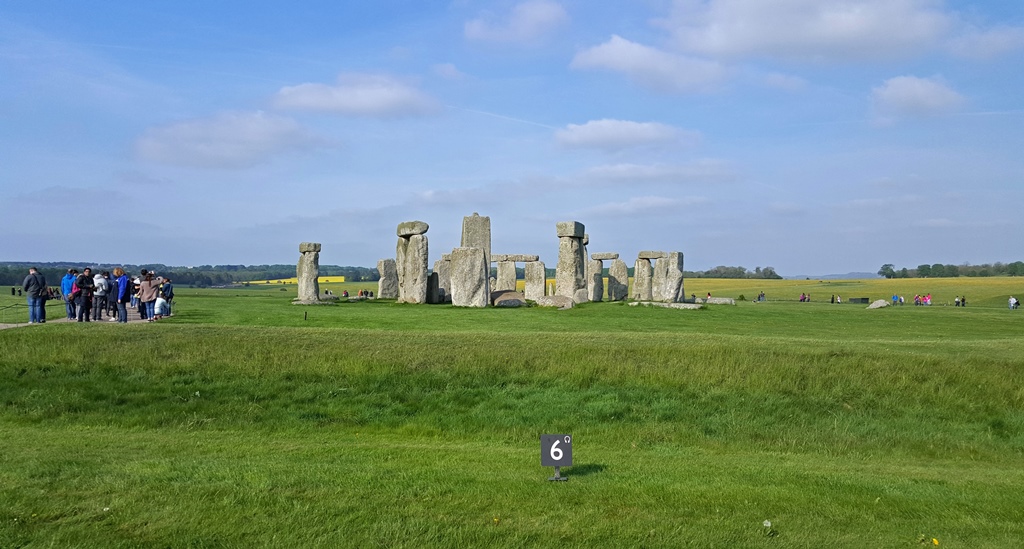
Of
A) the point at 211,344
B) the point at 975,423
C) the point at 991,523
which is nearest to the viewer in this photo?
the point at 991,523

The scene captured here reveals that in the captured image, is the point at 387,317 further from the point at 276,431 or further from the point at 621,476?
the point at 621,476

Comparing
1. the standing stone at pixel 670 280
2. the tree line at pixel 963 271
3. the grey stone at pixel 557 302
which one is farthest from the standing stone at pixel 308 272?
the tree line at pixel 963 271

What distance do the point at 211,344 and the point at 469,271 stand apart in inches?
635

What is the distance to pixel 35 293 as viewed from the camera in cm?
2034

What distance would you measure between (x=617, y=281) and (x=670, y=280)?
18.9 feet

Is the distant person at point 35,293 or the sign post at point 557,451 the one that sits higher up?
the distant person at point 35,293

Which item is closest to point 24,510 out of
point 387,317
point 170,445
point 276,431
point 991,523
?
point 170,445

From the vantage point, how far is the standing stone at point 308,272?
104 feet

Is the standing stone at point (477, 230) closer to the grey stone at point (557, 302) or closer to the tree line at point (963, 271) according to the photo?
the grey stone at point (557, 302)

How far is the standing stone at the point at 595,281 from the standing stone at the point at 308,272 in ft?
47.9

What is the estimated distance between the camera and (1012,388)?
13.9 meters

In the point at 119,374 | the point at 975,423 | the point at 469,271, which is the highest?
the point at 469,271

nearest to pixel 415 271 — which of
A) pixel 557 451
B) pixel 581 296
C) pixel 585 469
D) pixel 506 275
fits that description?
pixel 581 296

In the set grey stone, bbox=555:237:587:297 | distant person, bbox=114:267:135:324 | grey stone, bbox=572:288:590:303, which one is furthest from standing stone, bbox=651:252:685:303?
distant person, bbox=114:267:135:324
